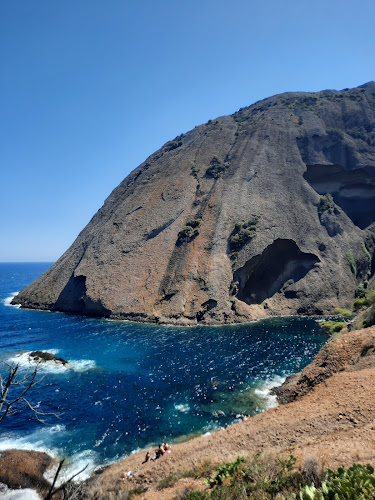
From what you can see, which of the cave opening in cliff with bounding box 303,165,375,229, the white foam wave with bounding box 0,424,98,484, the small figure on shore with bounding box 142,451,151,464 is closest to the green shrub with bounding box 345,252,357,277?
the cave opening in cliff with bounding box 303,165,375,229

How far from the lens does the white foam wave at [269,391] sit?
1037 inches

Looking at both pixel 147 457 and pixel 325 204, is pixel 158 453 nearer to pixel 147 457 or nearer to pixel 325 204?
pixel 147 457

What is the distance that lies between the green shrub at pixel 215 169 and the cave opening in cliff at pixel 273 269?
86.0 feet

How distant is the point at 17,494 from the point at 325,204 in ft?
264

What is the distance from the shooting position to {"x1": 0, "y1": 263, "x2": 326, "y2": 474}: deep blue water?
23000 mm

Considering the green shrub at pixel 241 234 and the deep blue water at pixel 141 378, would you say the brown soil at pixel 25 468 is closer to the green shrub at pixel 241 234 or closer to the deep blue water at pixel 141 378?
the deep blue water at pixel 141 378

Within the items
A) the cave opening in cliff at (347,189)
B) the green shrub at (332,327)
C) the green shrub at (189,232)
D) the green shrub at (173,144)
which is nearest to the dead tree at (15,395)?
the green shrub at (332,327)

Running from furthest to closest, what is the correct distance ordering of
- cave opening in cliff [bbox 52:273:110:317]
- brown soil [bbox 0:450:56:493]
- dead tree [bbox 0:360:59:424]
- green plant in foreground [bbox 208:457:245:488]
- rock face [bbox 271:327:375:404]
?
cave opening in cliff [bbox 52:273:110:317], rock face [bbox 271:327:375:404], brown soil [bbox 0:450:56:493], green plant in foreground [bbox 208:457:245:488], dead tree [bbox 0:360:59:424]

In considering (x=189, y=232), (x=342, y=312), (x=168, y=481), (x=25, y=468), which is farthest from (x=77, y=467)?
(x=342, y=312)

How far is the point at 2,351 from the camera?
4050 centimetres

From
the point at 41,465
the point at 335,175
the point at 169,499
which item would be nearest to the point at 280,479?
the point at 169,499

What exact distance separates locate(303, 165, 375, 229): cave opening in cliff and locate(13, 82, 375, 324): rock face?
0.29m

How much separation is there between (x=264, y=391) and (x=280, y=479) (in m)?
19.9

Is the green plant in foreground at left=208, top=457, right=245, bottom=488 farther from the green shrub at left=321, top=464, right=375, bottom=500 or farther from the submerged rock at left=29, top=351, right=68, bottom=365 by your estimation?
the submerged rock at left=29, top=351, right=68, bottom=365
